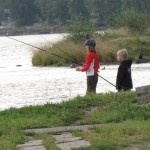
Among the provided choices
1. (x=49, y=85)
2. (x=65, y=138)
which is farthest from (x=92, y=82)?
(x=49, y=85)

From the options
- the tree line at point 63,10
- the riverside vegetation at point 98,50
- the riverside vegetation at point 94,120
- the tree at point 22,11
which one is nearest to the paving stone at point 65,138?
the riverside vegetation at point 94,120

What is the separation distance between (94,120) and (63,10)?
13295 centimetres

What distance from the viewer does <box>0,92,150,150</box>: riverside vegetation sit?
28.8 ft

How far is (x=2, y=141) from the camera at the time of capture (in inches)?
351

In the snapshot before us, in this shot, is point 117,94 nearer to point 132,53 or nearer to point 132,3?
point 132,53

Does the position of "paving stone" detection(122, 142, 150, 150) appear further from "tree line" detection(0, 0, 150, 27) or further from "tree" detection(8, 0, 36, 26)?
"tree" detection(8, 0, 36, 26)

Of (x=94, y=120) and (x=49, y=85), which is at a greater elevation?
(x=94, y=120)

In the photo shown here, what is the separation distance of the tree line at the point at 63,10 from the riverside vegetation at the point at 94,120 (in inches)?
3760

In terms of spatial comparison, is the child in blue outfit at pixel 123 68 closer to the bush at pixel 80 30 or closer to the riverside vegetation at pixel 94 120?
the riverside vegetation at pixel 94 120

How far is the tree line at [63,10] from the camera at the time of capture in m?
119

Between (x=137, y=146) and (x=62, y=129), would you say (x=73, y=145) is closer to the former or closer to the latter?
(x=137, y=146)

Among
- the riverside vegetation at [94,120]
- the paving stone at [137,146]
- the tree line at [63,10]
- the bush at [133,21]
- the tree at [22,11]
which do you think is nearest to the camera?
the paving stone at [137,146]

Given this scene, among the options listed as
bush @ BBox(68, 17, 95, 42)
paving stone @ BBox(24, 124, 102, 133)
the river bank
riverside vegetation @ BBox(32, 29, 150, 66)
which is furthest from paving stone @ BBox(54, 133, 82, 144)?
the river bank

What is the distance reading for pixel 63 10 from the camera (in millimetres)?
142750
